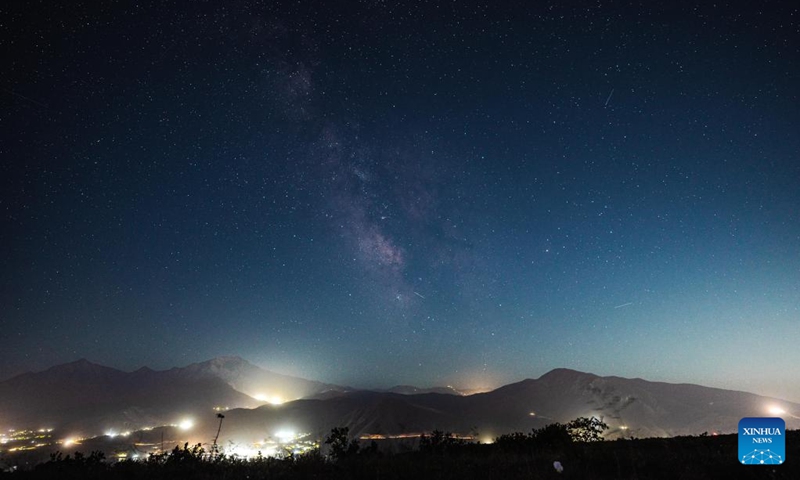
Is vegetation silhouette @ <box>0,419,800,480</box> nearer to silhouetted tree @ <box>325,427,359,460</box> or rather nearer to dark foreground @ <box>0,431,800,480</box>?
dark foreground @ <box>0,431,800,480</box>

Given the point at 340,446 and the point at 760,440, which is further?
the point at 340,446

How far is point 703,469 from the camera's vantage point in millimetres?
7859

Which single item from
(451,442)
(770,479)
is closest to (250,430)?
(451,442)

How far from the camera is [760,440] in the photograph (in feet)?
16.5

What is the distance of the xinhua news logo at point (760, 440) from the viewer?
4.88 metres

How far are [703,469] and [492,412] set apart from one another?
689ft

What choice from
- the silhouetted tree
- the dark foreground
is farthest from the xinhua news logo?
the silhouetted tree

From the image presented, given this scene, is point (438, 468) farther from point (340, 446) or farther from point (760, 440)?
point (760, 440)

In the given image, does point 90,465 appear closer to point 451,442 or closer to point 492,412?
point 451,442

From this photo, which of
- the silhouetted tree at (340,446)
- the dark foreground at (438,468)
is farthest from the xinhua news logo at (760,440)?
the silhouetted tree at (340,446)

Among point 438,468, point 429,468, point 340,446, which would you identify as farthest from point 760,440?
point 340,446

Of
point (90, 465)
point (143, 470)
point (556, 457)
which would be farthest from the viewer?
point (90, 465)

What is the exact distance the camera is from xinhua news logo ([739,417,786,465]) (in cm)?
488

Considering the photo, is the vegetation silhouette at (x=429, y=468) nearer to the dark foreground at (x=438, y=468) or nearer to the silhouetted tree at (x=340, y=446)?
the dark foreground at (x=438, y=468)
